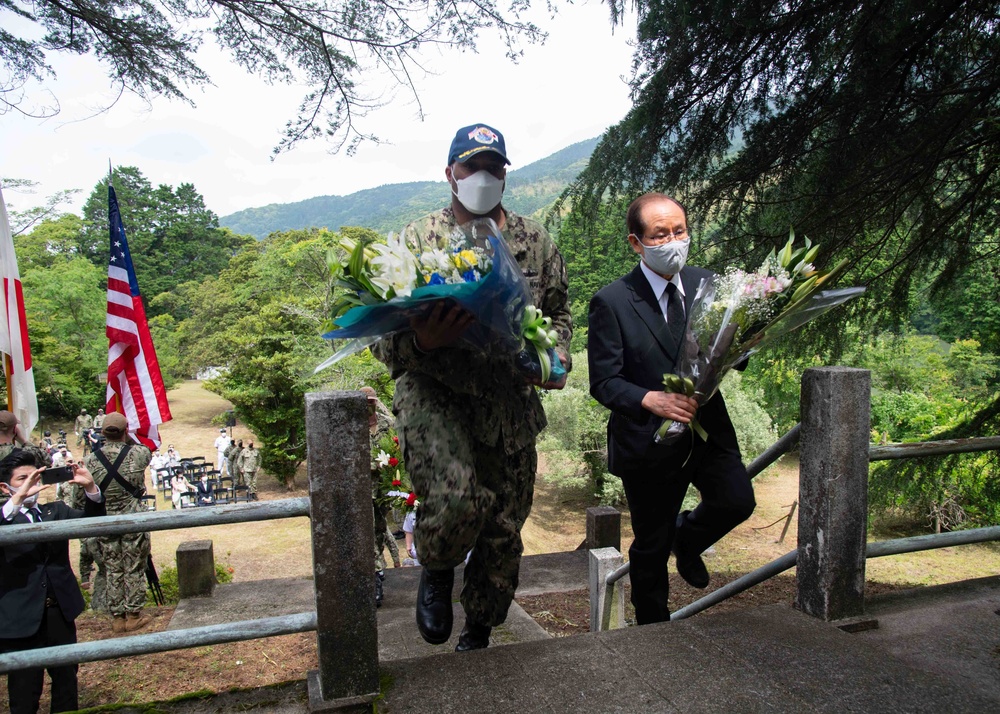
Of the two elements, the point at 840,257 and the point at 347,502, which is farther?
the point at 840,257

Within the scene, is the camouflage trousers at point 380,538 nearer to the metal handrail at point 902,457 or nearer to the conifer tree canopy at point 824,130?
the conifer tree canopy at point 824,130

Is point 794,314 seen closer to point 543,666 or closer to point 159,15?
point 543,666

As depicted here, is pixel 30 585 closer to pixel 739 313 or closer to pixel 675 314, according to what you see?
pixel 675 314

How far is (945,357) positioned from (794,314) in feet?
89.6

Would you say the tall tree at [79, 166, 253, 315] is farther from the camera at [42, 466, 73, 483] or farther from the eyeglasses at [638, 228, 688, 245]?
the eyeglasses at [638, 228, 688, 245]

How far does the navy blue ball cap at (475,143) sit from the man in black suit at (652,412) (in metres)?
0.70

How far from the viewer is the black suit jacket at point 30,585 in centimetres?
405

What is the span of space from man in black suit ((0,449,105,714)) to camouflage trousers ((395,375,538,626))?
257 cm

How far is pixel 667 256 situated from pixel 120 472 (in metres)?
6.41

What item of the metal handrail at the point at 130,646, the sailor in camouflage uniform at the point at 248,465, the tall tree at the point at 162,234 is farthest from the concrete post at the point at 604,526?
the tall tree at the point at 162,234

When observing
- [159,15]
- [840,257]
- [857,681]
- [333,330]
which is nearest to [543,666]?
[857,681]

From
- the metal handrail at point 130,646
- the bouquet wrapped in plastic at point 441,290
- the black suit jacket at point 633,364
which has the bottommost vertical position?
the metal handrail at point 130,646

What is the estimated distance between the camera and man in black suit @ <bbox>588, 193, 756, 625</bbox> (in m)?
3.03

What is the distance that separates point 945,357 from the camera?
25750 mm
